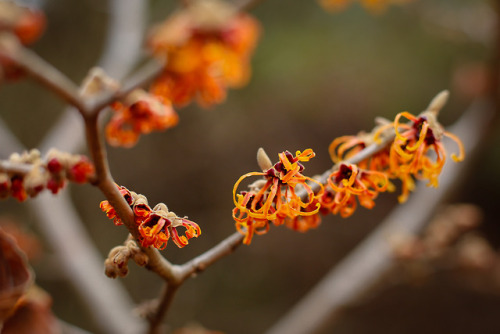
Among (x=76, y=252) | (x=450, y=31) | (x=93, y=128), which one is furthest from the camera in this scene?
(x=450, y=31)

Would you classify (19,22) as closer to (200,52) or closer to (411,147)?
(200,52)

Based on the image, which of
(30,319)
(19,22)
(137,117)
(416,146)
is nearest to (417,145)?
(416,146)

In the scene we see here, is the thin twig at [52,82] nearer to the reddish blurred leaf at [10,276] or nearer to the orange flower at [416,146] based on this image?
the reddish blurred leaf at [10,276]

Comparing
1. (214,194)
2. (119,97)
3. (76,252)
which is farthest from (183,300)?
(119,97)

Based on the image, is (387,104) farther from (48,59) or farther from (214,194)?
(48,59)

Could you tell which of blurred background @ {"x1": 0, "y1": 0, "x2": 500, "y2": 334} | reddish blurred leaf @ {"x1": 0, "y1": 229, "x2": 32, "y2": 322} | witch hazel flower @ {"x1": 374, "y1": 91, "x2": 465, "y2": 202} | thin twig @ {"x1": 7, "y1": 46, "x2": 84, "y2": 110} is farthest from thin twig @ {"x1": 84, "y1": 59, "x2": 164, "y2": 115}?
blurred background @ {"x1": 0, "y1": 0, "x2": 500, "y2": 334}

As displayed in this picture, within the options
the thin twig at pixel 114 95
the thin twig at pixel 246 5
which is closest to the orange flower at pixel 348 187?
the thin twig at pixel 114 95

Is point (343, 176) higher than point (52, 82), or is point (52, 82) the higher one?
point (52, 82)
